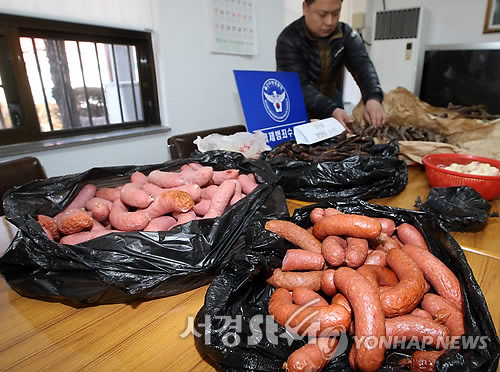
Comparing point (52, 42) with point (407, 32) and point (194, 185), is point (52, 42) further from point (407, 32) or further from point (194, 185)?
point (407, 32)

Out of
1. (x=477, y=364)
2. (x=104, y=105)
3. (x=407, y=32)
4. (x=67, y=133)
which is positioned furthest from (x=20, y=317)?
(x=407, y=32)

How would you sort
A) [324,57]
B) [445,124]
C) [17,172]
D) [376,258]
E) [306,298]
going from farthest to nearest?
[324,57], [445,124], [17,172], [376,258], [306,298]

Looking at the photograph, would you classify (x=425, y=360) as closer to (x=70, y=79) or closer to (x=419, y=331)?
(x=419, y=331)

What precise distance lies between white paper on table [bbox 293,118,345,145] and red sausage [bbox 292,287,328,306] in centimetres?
90

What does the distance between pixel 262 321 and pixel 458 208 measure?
2.52 feet

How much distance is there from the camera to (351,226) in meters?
0.66

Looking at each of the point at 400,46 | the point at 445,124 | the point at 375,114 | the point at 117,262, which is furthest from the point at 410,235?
the point at 400,46

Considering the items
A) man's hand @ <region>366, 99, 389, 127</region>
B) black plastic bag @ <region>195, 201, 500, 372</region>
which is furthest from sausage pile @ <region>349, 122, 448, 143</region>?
black plastic bag @ <region>195, 201, 500, 372</region>

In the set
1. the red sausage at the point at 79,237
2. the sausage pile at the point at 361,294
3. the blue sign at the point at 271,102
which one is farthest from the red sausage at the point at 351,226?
the blue sign at the point at 271,102

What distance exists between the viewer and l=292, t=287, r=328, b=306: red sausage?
0.55 m

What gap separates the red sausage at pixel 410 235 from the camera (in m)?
0.71

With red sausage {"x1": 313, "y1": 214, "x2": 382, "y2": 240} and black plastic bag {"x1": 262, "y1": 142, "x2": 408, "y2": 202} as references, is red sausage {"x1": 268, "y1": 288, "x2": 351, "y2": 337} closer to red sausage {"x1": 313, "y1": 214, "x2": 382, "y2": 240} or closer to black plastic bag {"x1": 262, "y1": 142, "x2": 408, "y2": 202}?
red sausage {"x1": 313, "y1": 214, "x2": 382, "y2": 240}

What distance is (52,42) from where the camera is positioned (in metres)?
2.06

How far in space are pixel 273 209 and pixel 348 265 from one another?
30 centimetres
